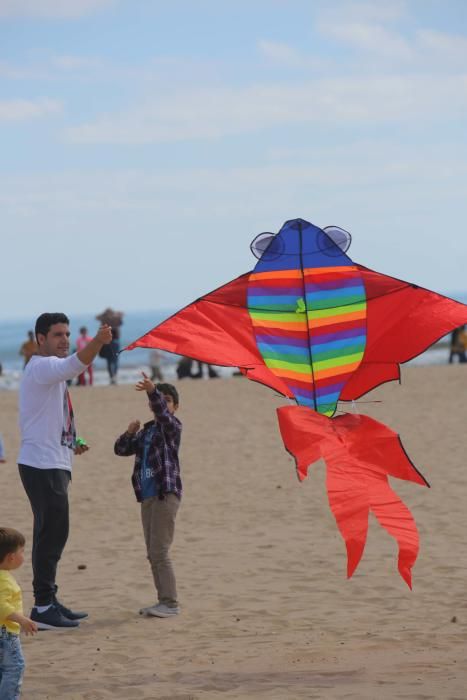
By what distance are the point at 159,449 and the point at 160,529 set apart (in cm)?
47

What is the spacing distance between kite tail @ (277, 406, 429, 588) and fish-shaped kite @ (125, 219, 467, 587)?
0.04 feet

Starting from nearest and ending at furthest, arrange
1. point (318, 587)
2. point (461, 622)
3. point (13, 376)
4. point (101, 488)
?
point (461, 622) < point (318, 587) < point (101, 488) < point (13, 376)

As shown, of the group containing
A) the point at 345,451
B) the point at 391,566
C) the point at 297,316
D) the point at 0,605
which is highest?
the point at 297,316

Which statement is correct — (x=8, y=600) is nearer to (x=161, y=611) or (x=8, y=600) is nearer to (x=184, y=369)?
(x=161, y=611)

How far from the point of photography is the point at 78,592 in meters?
7.47

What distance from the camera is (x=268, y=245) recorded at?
5.68 m

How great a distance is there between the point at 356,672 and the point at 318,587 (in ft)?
6.51

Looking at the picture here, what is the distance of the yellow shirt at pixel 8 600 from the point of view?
4.80 metres

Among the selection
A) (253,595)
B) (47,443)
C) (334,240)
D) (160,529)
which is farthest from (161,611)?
(334,240)

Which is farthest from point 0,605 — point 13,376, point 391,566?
point 13,376

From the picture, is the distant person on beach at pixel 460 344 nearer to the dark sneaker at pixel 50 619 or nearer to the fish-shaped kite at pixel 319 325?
the dark sneaker at pixel 50 619

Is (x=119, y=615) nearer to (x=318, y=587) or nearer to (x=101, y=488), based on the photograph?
(x=318, y=587)

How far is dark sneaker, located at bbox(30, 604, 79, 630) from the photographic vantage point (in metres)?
6.45

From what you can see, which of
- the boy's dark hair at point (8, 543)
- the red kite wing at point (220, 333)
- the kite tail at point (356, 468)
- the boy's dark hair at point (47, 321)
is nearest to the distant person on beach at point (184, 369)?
the boy's dark hair at point (47, 321)
